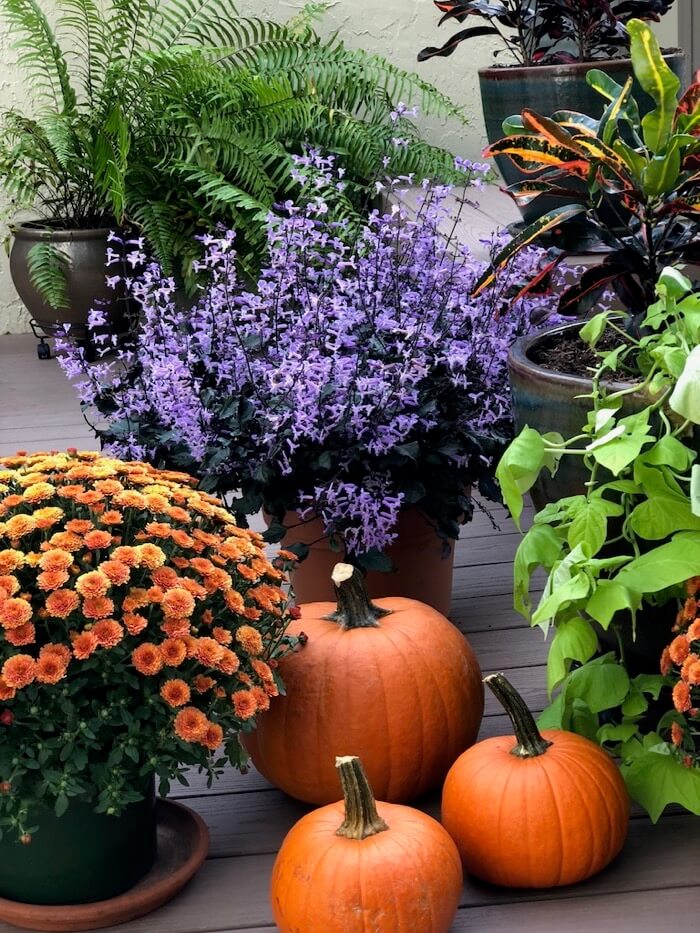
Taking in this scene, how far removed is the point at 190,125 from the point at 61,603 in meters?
3.09

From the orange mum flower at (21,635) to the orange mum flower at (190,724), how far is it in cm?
19

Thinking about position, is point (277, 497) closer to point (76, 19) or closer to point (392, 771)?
point (392, 771)

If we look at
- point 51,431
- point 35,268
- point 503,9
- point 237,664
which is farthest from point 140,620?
point 35,268

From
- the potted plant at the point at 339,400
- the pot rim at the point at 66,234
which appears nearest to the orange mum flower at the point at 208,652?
the potted plant at the point at 339,400

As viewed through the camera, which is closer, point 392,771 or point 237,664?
point 237,664

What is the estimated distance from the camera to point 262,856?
162 centimetres

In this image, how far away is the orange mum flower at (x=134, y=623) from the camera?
4.47 ft

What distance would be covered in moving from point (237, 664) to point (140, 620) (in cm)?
14

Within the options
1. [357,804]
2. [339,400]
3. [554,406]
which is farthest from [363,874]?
[339,400]

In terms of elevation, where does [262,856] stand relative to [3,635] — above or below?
below

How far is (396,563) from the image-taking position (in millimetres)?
2115

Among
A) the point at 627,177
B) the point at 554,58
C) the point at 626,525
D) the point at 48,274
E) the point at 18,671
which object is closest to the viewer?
the point at 18,671

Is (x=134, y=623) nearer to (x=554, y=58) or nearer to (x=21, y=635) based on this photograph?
(x=21, y=635)

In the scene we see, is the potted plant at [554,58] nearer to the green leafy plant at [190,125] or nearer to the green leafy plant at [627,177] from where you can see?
the green leafy plant at [627,177]
